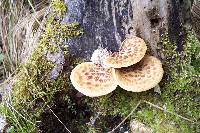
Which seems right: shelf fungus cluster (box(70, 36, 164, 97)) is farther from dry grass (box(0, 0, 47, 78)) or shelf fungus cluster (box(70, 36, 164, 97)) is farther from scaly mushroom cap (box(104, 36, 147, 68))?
dry grass (box(0, 0, 47, 78))

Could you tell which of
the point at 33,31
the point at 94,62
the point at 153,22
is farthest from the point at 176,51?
the point at 33,31

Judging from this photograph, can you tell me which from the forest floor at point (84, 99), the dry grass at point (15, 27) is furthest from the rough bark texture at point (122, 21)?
the dry grass at point (15, 27)

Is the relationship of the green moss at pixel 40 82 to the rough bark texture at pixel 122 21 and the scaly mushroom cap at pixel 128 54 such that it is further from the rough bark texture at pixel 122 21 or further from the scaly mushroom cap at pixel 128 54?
the scaly mushroom cap at pixel 128 54

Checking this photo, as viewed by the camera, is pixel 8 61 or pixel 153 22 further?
pixel 8 61

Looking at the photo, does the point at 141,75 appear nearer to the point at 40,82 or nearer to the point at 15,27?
the point at 40,82

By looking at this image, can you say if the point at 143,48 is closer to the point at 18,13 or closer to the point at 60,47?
the point at 60,47

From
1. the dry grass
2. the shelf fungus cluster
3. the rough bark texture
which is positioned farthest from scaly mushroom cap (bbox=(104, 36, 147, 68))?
the dry grass
